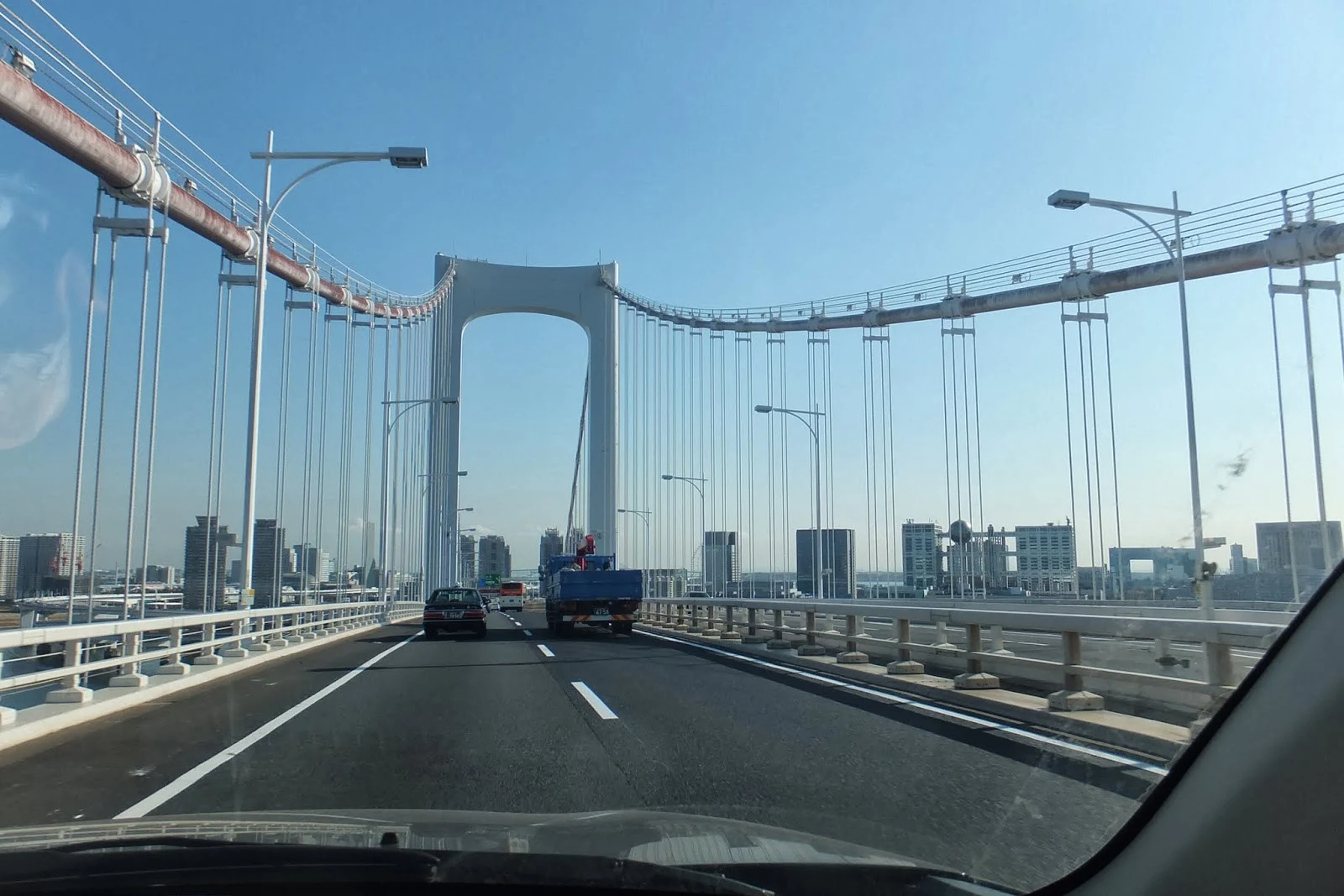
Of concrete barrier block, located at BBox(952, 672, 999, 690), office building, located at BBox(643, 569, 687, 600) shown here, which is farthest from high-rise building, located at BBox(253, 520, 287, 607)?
office building, located at BBox(643, 569, 687, 600)

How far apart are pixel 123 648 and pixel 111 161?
7054 millimetres

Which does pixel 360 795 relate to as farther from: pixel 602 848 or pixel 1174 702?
pixel 1174 702

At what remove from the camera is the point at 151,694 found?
11422 millimetres

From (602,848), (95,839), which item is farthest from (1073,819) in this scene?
(95,839)

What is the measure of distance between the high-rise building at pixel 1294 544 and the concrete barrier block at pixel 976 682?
598 centimetres

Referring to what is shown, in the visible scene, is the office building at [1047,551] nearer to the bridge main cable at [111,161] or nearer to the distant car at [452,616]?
the distant car at [452,616]

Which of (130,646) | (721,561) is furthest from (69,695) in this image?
(721,561)

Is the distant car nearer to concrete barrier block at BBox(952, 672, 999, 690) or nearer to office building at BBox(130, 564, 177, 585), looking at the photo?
office building at BBox(130, 564, 177, 585)

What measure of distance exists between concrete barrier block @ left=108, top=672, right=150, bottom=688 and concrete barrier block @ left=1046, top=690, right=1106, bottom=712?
984 cm

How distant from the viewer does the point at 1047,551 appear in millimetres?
15508

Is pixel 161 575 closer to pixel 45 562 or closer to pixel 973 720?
pixel 45 562

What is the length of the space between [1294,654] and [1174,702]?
6092 millimetres

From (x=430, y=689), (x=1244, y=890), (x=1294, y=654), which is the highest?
(x=1294, y=654)

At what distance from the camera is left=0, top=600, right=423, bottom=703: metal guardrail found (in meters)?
A: 9.09
